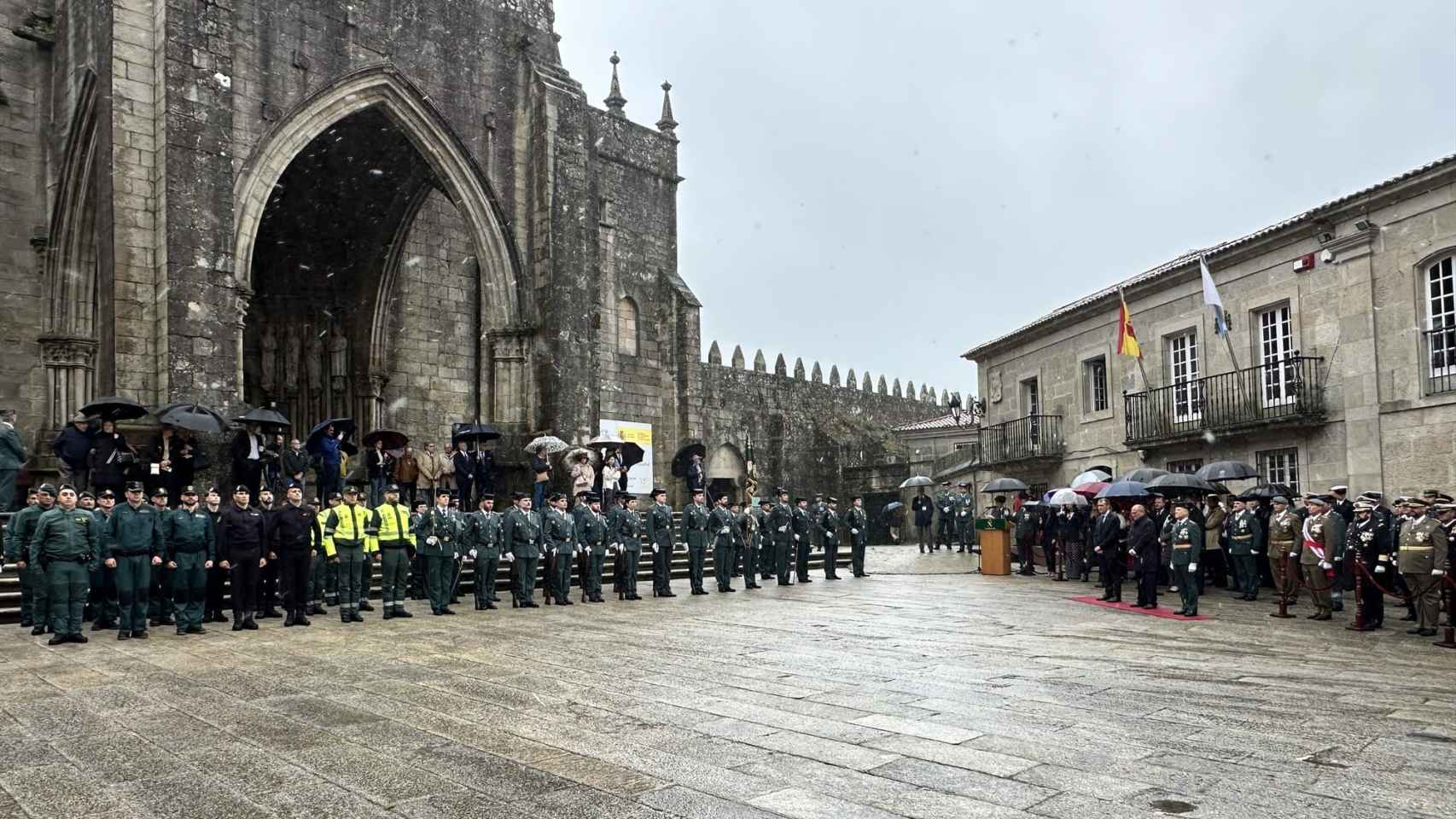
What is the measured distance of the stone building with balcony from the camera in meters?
16.2

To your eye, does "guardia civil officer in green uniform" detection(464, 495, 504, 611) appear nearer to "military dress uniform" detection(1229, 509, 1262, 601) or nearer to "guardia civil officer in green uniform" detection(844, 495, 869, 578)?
"guardia civil officer in green uniform" detection(844, 495, 869, 578)

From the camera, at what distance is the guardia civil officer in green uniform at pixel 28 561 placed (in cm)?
1116

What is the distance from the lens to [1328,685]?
7848 mm

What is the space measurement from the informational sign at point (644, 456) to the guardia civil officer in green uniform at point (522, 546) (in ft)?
38.6

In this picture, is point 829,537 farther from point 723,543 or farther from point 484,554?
point 484,554

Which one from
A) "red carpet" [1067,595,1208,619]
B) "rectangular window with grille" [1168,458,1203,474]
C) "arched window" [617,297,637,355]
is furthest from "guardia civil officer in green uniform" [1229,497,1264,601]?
"arched window" [617,297,637,355]

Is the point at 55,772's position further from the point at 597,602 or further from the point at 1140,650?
the point at 597,602

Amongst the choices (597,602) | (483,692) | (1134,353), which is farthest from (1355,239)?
(483,692)

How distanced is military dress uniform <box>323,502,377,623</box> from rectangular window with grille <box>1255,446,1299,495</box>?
15071 millimetres

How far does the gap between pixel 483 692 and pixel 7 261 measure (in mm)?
15575

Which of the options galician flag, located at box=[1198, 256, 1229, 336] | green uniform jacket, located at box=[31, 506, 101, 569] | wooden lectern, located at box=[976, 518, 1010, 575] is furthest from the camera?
wooden lectern, located at box=[976, 518, 1010, 575]

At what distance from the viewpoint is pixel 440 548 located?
13.4 m

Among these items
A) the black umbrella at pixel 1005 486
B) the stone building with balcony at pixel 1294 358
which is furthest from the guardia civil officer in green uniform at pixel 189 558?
the stone building with balcony at pixel 1294 358

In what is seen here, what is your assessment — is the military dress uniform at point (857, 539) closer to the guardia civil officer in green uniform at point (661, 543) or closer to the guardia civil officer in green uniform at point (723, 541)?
the guardia civil officer in green uniform at point (723, 541)
